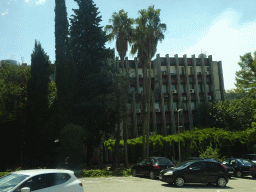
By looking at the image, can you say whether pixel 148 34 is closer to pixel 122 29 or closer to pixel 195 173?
pixel 122 29

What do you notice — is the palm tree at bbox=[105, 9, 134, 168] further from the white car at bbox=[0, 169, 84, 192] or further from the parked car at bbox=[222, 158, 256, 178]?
the white car at bbox=[0, 169, 84, 192]

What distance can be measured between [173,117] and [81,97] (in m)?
25.6

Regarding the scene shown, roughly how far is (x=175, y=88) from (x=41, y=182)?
45596mm

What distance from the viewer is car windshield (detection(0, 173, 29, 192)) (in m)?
7.23

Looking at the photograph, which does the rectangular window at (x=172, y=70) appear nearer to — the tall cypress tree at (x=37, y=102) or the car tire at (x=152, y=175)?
the tall cypress tree at (x=37, y=102)

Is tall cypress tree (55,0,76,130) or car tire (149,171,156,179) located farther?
tall cypress tree (55,0,76,130)

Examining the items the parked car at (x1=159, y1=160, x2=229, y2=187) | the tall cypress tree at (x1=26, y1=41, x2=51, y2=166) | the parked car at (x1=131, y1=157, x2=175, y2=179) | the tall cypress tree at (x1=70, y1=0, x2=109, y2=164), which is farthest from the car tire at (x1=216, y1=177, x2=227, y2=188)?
the tall cypress tree at (x1=26, y1=41, x2=51, y2=166)

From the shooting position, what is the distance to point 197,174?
15.8 meters

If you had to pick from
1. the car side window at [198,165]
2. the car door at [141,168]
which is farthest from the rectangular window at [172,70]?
the car side window at [198,165]

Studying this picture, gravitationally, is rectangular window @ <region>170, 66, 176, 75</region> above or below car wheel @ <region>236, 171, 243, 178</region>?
above

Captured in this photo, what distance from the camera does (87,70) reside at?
29.0 m

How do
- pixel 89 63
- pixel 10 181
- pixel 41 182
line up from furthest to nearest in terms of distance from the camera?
pixel 89 63 → pixel 41 182 → pixel 10 181

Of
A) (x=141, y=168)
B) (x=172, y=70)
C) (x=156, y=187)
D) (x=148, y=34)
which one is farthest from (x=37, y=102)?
(x=172, y=70)

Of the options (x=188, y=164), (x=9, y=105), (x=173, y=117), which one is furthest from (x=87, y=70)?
(x=173, y=117)
